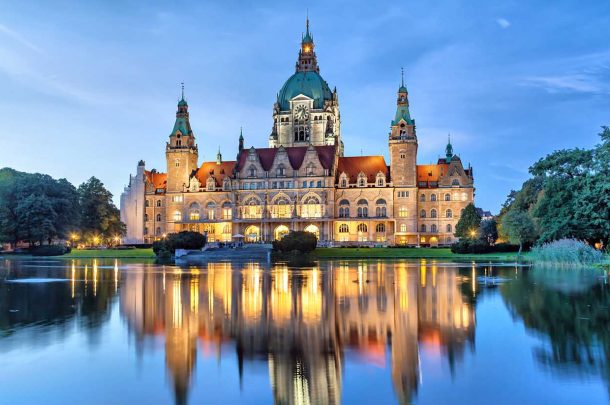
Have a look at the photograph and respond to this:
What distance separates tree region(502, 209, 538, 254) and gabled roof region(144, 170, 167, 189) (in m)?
70.7

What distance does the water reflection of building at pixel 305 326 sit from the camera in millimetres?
11695

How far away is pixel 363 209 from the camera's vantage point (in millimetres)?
102438

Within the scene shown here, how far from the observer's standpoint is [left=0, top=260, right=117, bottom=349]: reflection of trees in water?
1652cm

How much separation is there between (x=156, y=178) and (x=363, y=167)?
40734mm

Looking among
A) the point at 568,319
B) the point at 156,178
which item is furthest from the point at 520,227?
the point at 156,178

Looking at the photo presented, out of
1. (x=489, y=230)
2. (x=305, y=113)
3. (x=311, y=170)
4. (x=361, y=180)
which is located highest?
(x=305, y=113)

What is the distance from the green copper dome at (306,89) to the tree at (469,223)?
44383 millimetres

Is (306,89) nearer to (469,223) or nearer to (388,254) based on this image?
(469,223)

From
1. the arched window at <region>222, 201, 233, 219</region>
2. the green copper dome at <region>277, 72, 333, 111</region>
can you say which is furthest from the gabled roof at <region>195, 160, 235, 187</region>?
the green copper dome at <region>277, 72, 333, 111</region>

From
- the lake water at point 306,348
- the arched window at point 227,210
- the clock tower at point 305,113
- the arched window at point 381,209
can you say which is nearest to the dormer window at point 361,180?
the arched window at point 381,209

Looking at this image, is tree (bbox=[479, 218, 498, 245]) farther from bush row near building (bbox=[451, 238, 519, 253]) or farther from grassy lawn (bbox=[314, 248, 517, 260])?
bush row near building (bbox=[451, 238, 519, 253])

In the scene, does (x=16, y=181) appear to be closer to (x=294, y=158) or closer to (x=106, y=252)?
(x=106, y=252)

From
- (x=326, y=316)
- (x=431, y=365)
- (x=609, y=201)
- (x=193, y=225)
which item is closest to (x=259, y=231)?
(x=193, y=225)

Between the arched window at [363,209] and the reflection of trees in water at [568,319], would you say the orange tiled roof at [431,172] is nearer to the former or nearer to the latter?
the arched window at [363,209]
